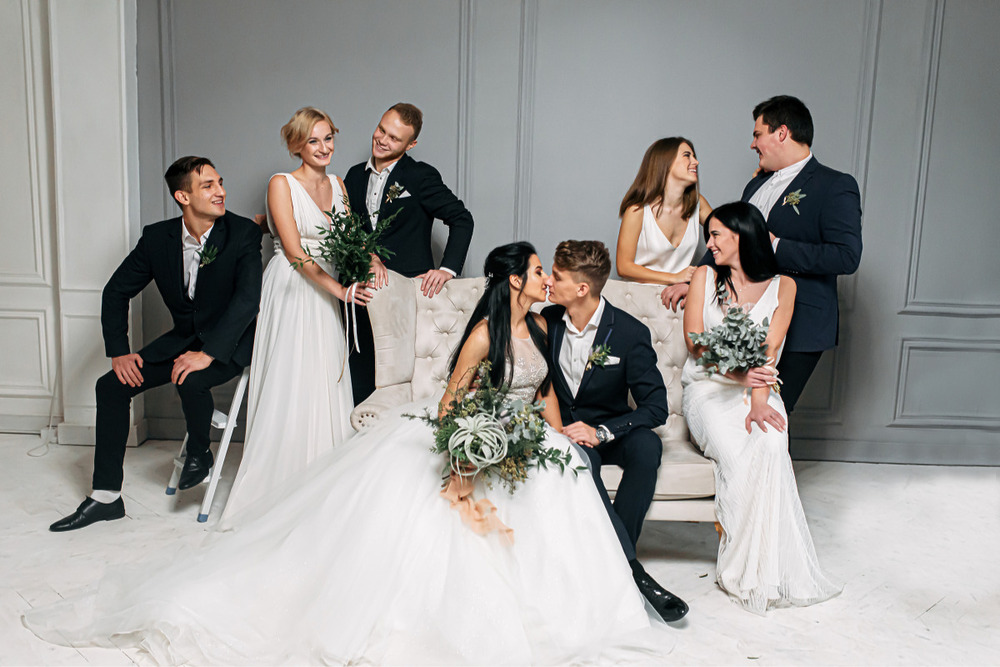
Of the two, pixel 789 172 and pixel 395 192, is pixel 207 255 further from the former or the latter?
pixel 789 172

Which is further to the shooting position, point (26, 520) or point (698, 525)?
point (698, 525)

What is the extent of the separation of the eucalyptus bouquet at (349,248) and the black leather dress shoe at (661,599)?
6.14ft

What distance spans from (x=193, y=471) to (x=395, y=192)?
1746 millimetres

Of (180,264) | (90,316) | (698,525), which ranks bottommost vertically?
(698,525)

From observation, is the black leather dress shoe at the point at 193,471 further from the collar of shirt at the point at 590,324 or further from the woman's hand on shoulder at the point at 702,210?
the woman's hand on shoulder at the point at 702,210

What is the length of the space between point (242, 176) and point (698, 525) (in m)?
3.50

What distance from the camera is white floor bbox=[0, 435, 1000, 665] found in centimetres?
303

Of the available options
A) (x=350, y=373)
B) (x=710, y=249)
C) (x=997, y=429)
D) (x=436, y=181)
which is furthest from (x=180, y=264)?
(x=997, y=429)

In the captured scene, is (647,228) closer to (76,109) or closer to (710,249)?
(710,249)

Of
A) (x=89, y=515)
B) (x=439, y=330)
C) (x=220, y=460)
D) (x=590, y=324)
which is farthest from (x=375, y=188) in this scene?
(x=89, y=515)

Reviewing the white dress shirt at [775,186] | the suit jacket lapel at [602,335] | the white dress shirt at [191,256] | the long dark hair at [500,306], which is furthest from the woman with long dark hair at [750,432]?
the white dress shirt at [191,256]

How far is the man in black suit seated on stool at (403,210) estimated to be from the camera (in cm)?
427

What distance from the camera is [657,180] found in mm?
4250

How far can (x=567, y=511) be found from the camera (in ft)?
9.92
